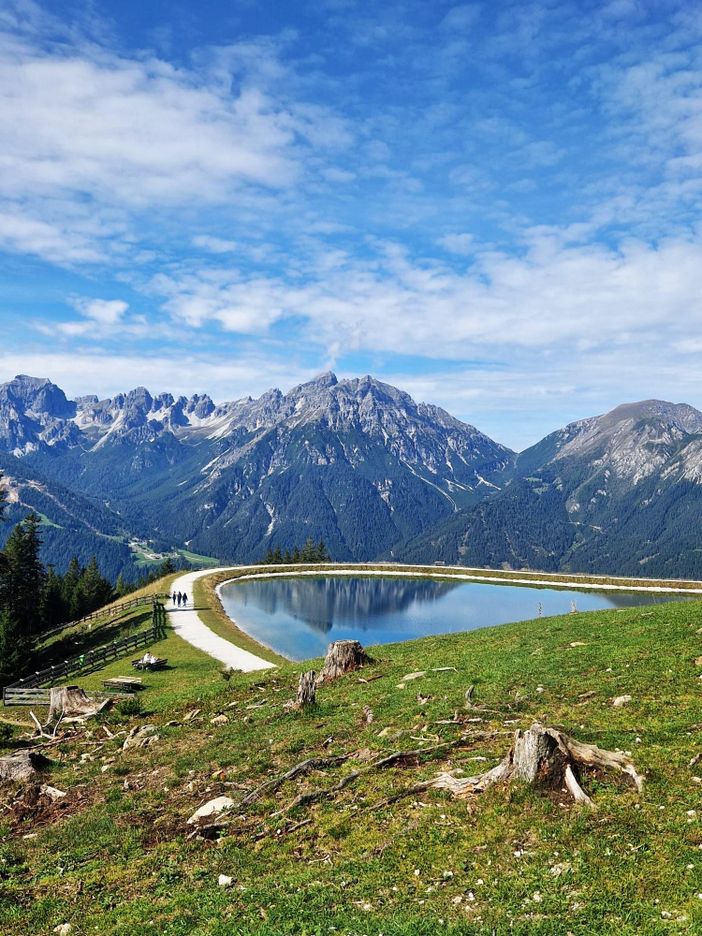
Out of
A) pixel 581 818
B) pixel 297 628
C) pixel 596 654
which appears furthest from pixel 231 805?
pixel 297 628

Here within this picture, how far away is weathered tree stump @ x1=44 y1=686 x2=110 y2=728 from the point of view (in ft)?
92.2

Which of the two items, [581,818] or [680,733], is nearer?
[581,818]

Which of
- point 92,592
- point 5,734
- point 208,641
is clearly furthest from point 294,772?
point 92,592

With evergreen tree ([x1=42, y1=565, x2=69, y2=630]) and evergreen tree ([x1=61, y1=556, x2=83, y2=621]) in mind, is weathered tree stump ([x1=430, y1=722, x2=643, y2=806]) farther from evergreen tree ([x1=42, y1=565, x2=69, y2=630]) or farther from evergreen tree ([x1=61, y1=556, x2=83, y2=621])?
evergreen tree ([x1=61, y1=556, x2=83, y2=621])

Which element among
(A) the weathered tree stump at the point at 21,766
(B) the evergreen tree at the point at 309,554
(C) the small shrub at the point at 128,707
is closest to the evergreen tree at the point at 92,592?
(B) the evergreen tree at the point at 309,554

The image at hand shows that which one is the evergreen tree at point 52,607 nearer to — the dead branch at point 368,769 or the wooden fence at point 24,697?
the wooden fence at point 24,697

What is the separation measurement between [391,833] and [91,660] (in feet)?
170

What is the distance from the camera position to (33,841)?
15.4 m

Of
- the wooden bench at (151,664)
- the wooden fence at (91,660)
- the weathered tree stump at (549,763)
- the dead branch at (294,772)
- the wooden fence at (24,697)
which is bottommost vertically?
the wooden fence at (91,660)

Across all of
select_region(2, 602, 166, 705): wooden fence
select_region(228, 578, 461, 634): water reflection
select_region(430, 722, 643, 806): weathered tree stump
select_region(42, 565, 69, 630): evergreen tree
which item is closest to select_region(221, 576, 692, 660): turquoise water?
select_region(228, 578, 461, 634): water reflection

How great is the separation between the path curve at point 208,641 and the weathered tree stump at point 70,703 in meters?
13.9

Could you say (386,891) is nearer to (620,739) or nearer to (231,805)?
(231,805)

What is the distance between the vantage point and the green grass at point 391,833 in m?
10.1

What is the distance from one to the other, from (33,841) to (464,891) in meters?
11.8
